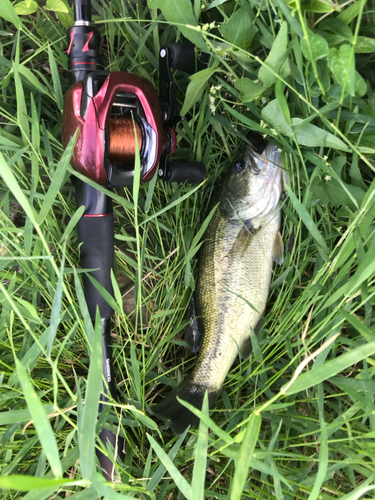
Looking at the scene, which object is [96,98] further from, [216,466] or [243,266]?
[216,466]

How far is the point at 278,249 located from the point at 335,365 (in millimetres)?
789

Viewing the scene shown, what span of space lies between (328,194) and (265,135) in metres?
0.34

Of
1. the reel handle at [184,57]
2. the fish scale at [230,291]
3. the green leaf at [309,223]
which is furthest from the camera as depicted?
the fish scale at [230,291]

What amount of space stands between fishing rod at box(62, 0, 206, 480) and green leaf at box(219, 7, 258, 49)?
165 mm

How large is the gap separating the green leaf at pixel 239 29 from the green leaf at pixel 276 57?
19 centimetres

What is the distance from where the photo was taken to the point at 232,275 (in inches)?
63.1

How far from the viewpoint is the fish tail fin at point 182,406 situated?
1487 millimetres

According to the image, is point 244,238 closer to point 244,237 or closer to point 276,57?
point 244,237

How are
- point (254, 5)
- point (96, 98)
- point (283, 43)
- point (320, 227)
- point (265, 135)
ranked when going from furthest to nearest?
1. point (320, 227)
2. point (265, 135)
3. point (254, 5)
4. point (96, 98)
5. point (283, 43)

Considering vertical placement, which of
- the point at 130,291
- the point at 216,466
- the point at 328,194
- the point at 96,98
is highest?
the point at 96,98

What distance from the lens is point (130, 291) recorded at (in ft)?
5.94

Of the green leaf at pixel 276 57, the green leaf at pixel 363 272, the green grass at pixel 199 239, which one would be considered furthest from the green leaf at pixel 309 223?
the green leaf at pixel 276 57

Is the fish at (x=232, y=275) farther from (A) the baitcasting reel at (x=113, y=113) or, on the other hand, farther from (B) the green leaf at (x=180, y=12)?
(B) the green leaf at (x=180, y=12)

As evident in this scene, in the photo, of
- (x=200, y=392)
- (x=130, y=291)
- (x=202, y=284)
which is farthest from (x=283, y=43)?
(x=200, y=392)
